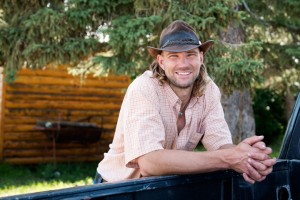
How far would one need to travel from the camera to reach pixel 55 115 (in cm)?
1156

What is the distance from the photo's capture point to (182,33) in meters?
3.03

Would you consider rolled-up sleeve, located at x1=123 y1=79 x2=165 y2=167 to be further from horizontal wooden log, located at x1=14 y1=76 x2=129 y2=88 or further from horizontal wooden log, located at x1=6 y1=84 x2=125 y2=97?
horizontal wooden log, located at x1=14 y1=76 x2=129 y2=88

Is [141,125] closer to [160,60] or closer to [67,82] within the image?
[160,60]

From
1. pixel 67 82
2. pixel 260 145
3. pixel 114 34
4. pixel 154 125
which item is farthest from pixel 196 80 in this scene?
pixel 67 82

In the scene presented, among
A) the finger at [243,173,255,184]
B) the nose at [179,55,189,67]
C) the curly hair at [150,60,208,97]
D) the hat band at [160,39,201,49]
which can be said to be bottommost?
the finger at [243,173,255,184]

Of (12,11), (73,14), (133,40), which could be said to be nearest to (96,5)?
(73,14)

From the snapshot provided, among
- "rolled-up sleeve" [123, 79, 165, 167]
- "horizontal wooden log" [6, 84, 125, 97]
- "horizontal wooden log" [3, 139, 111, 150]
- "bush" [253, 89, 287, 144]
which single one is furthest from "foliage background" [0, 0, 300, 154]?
"bush" [253, 89, 287, 144]

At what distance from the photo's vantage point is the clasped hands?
8.25ft

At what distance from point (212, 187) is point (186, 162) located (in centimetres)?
18

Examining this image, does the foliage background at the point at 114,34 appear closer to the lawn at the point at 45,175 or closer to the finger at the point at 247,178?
the lawn at the point at 45,175

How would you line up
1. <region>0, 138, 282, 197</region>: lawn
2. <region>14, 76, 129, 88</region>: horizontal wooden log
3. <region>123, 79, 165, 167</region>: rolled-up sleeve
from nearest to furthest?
<region>123, 79, 165, 167</region>: rolled-up sleeve, <region>0, 138, 282, 197</region>: lawn, <region>14, 76, 129, 88</region>: horizontal wooden log

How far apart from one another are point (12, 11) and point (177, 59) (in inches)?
184

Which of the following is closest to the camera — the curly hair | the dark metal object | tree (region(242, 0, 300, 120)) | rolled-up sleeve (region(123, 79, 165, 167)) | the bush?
rolled-up sleeve (region(123, 79, 165, 167))

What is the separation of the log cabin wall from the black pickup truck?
8.37m
